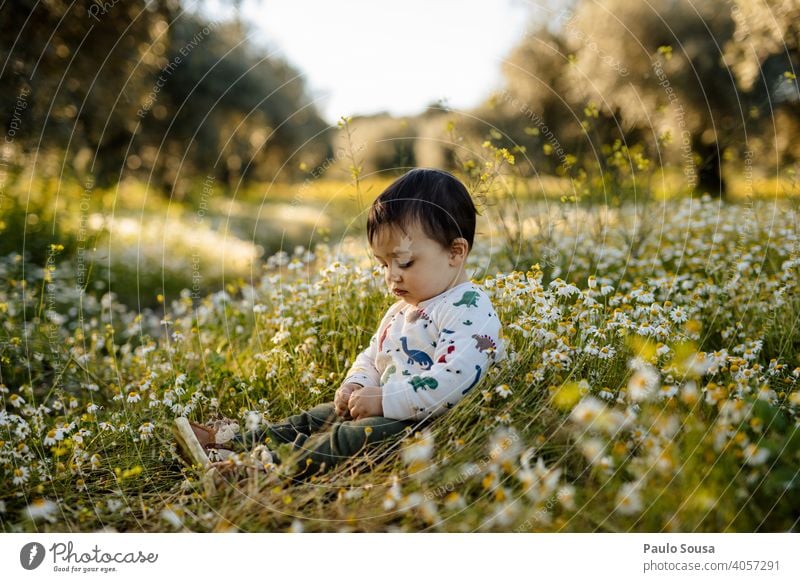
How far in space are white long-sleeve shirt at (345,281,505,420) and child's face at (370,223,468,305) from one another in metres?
0.07

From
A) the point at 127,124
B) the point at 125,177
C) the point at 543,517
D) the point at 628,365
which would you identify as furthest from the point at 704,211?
the point at 125,177

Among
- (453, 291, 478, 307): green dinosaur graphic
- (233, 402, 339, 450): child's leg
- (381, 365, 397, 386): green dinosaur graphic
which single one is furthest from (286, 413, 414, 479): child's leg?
(453, 291, 478, 307): green dinosaur graphic

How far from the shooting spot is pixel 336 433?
2.77 m

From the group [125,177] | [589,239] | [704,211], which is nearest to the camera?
[589,239]

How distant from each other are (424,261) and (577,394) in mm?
841

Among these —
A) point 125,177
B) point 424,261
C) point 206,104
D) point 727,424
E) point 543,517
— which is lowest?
point 543,517

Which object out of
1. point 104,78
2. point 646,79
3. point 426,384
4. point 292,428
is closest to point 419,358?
point 426,384

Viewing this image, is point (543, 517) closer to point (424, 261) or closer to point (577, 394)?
point (577, 394)

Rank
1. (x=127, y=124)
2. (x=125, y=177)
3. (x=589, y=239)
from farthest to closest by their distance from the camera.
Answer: (x=125, y=177) → (x=127, y=124) → (x=589, y=239)

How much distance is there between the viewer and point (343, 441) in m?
2.73

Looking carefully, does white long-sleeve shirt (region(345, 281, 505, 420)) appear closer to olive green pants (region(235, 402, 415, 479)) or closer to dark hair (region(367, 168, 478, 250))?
olive green pants (region(235, 402, 415, 479))

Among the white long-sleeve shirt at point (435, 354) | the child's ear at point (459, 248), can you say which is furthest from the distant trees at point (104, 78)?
the white long-sleeve shirt at point (435, 354)

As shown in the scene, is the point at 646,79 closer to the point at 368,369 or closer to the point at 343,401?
the point at 368,369
